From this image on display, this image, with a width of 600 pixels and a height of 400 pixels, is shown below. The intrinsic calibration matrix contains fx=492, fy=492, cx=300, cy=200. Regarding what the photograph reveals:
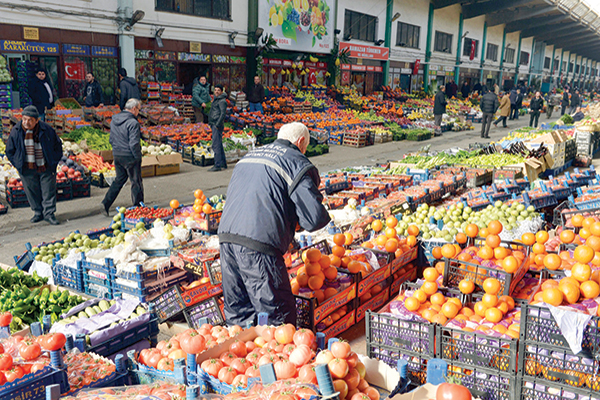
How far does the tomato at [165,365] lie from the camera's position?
2916 mm

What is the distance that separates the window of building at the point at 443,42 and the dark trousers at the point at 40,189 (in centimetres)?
2960

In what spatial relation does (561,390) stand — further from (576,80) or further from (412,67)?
(576,80)

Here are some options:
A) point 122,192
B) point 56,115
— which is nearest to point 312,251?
point 122,192

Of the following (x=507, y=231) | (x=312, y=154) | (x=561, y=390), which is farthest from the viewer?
(x=312, y=154)

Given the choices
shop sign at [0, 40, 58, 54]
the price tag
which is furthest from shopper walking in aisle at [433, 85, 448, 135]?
the price tag

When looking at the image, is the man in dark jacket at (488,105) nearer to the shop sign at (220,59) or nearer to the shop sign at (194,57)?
the shop sign at (220,59)

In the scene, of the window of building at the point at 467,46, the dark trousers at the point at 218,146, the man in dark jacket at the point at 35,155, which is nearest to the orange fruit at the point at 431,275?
the man in dark jacket at the point at 35,155

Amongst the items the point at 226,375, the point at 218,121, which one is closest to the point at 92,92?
the point at 218,121

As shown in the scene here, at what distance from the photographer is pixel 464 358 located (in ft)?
10.5

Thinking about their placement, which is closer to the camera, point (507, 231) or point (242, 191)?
point (242, 191)

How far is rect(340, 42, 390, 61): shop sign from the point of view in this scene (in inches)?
962

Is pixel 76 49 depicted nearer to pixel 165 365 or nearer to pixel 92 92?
pixel 92 92

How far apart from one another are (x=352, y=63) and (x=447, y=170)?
54.9ft

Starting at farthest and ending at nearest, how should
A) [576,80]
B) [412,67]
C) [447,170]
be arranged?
1. [576,80]
2. [412,67]
3. [447,170]
